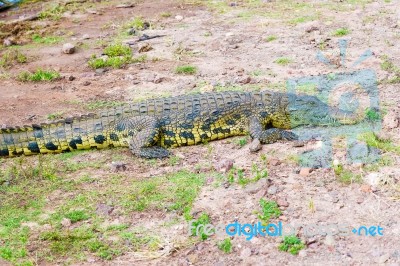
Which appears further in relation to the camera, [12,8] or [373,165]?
[12,8]

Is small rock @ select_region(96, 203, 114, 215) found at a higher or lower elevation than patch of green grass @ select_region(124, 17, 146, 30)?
lower

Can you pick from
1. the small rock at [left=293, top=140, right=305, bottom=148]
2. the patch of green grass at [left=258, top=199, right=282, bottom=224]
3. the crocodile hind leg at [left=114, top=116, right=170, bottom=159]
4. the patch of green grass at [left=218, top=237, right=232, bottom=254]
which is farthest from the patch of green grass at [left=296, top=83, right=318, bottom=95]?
the patch of green grass at [left=218, top=237, right=232, bottom=254]

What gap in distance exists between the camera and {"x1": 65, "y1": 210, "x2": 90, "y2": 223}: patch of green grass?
5.28 m

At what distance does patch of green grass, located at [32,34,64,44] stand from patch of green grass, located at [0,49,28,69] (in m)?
1.03

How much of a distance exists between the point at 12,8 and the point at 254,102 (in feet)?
30.9

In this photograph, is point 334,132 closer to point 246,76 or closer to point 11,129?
point 246,76

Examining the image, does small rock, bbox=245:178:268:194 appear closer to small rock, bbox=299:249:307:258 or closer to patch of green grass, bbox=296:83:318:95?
small rock, bbox=299:249:307:258

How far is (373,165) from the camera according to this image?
18.5 feet

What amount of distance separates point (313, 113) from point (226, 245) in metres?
2.75

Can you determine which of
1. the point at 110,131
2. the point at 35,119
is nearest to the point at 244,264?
the point at 110,131

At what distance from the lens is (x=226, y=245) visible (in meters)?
4.69

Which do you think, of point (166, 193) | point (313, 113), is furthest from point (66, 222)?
point (313, 113)

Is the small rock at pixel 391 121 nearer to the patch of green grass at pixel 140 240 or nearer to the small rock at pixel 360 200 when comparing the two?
the small rock at pixel 360 200

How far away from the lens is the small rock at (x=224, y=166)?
597 centimetres
